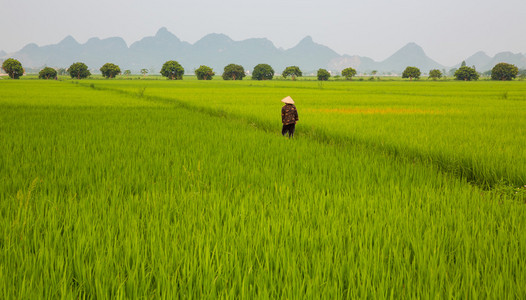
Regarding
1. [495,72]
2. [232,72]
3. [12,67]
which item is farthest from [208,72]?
[495,72]

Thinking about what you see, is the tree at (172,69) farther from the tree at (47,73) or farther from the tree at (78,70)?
the tree at (47,73)

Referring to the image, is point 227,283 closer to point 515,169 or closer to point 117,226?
point 117,226

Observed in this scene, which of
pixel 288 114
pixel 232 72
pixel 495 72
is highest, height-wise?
pixel 232 72

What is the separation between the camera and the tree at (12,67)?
248 ft

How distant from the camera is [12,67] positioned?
7644 cm

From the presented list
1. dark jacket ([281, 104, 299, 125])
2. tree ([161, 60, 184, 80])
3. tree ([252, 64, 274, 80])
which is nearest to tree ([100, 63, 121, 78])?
tree ([161, 60, 184, 80])

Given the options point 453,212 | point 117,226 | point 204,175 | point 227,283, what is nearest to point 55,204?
point 117,226

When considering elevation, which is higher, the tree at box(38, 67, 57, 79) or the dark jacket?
the tree at box(38, 67, 57, 79)

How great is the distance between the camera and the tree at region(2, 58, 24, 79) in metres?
75.6

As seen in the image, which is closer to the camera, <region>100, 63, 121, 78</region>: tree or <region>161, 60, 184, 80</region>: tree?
<region>161, 60, 184, 80</region>: tree

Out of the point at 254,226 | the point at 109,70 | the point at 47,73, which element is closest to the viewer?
the point at 254,226

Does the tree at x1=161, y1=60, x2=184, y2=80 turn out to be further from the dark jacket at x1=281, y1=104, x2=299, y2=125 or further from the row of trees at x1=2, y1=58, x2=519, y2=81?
the dark jacket at x1=281, y1=104, x2=299, y2=125

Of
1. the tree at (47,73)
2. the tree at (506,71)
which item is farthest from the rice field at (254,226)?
the tree at (47,73)

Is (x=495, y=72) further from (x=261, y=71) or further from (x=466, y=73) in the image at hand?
(x=261, y=71)
